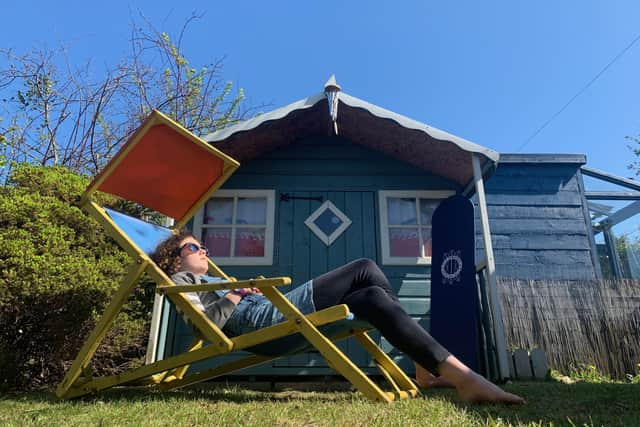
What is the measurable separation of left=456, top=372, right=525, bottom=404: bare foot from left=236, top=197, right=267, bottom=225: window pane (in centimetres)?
305

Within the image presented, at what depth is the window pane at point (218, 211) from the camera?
464 cm

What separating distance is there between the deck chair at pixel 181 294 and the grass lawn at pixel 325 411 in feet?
0.59

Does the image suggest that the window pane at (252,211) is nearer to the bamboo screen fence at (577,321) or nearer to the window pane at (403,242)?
the window pane at (403,242)

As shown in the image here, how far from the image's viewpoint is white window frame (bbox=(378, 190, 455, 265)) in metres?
4.38

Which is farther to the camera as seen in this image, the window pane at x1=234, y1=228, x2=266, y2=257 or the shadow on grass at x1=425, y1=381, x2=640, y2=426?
the window pane at x1=234, y1=228, x2=266, y2=257

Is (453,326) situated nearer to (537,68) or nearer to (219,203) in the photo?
(219,203)

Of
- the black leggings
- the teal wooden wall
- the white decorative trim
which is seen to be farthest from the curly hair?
the white decorative trim

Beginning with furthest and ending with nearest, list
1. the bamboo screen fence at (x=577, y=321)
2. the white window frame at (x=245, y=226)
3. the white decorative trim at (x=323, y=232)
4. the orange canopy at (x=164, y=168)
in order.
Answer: the bamboo screen fence at (x=577, y=321) → the white decorative trim at (x=323, y=232) → the white window frame at (x=245, y=226) → the orange canopy at (x=164, y=168)

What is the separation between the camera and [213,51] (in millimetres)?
9812

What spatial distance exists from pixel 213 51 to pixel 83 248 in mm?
7379

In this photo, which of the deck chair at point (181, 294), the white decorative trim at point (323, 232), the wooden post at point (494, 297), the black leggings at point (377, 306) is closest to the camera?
the black leggings at point (377, 306)

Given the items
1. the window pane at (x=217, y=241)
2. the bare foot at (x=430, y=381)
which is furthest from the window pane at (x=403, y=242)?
the window pane at (x=217, y=241)

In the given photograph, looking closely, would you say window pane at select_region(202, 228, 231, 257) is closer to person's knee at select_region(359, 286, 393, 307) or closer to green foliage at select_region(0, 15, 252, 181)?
person's knee at select_region(359, 286, 393, 307)

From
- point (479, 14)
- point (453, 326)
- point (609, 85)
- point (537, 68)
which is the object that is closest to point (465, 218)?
point (453, 326)
